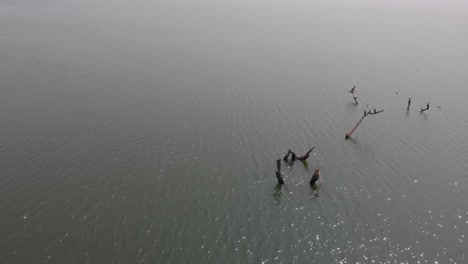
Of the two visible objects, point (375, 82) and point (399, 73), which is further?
point (399, 73)

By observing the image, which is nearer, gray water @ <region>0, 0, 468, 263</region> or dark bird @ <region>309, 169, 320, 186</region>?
gray water @ <region>0, 0, 468, 263</region>

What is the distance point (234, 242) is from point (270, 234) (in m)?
1.89

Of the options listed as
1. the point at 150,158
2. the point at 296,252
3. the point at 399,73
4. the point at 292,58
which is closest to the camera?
the point at 296,252

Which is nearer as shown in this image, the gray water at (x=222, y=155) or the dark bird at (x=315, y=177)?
the gray water at (x=222, y=155)

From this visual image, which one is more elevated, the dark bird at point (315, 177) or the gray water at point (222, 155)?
the dark bird at point (315, 177)

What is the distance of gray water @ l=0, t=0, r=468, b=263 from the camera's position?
17828 millimetres

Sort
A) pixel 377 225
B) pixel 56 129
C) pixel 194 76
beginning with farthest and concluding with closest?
pixel 194 76 < pixel 56 129 < pixel 377 225

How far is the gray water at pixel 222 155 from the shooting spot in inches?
702

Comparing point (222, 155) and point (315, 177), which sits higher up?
point (315, 177)

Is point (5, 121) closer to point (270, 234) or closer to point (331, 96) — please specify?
point (270, 234)

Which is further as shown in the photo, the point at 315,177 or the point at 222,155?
the point at 222,155

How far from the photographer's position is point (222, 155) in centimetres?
2570

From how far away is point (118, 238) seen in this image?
17641 millimetres

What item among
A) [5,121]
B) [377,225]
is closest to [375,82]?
[377,225]
